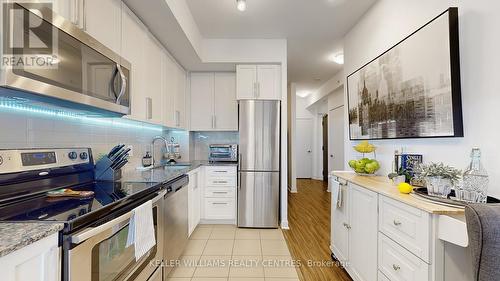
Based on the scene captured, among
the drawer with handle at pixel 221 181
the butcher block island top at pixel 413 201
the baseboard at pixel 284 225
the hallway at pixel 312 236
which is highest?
the butcher block island top at pixel 413 201

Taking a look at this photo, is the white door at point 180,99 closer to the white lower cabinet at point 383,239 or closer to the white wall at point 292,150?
the white lower cabinet at point 383,239

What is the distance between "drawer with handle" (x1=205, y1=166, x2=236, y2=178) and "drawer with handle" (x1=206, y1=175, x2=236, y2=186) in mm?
47

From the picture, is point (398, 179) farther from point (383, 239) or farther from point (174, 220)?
point (174, 220)

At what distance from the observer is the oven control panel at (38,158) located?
1180mm

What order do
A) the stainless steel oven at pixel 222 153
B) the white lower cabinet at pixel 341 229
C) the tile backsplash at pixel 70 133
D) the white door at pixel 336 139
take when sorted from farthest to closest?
the white door at pixel 336 139 < the stainless steel oven at pixel 222 153 < the white lower cabinet at pixel 341 229 < the tile backsplash at pixel 70 133

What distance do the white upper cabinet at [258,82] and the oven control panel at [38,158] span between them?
231cm

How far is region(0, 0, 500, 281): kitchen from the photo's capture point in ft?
3.53

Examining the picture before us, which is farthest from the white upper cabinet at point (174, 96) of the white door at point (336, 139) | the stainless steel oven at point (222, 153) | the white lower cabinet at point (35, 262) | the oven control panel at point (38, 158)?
the white door at point (336, 139)

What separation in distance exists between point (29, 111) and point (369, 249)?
7.97 feet

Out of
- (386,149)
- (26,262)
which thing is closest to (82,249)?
(26,262)

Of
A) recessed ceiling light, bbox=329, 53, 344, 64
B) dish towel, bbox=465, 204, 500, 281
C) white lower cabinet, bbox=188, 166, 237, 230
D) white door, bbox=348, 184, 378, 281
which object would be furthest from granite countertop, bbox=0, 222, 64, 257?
recessed ceiling light, bbox=329, 53, 344, 64

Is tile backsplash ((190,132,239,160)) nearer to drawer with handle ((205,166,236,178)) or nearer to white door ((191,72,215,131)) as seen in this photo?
white door ((191,72,215,131))

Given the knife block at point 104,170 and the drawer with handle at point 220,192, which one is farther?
the drawer with handle at point 220,192

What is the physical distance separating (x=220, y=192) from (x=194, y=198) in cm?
48
